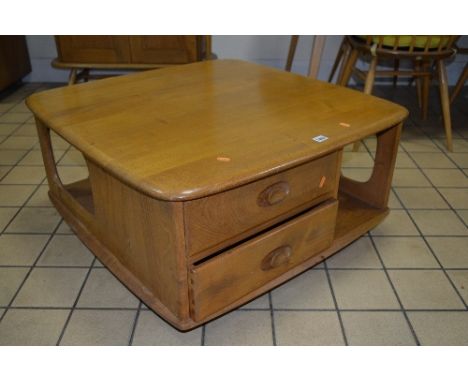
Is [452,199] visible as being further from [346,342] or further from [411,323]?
[346,342]

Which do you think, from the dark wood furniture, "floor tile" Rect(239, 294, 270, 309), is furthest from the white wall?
"floor tile" Rect(239, 294, 270, 309)

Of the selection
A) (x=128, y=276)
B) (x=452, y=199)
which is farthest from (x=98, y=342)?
(x=452, y=199)

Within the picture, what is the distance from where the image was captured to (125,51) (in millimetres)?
2068

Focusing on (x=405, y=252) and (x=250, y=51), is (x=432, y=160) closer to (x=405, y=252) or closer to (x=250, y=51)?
(x=405, y=252)

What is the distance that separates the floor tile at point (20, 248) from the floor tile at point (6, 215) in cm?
7

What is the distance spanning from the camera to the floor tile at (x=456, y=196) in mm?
1460

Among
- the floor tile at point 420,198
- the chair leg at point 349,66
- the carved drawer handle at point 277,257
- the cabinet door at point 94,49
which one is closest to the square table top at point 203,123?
the carved drawer handle at point 277,257

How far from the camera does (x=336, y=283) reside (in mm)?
1115

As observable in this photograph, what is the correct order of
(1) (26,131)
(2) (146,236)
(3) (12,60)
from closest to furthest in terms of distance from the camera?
(2) (146,236) < (1) (26,131) < (3) (12,60)

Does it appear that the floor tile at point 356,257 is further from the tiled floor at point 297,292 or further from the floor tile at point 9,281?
the floor tile at point 9,281

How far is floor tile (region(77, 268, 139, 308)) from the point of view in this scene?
1.04 m

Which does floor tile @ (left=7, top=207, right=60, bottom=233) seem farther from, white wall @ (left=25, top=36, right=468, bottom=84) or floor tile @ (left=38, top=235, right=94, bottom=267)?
white wall @ (left=25, top=36, right=468, bottom=84)

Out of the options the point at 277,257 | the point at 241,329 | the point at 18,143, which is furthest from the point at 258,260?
the point at 18,143

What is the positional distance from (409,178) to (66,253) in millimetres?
1181
